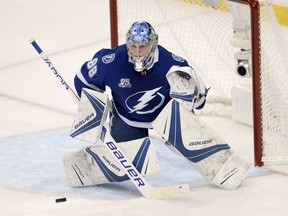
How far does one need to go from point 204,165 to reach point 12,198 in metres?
0.75

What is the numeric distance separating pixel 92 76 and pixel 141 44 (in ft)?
0.93

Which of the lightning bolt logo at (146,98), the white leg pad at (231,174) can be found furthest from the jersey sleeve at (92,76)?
the white leg pad at (231,174)

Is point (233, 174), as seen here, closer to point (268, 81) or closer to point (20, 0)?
point (268, 81)

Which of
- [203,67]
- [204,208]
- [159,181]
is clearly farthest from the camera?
[203,67]

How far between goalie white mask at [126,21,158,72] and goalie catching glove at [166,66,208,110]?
0.11m

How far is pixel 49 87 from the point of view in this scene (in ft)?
21.1

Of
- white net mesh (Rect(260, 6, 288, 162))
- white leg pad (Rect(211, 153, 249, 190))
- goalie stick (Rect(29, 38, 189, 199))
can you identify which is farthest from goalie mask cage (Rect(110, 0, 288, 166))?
goalie stick (Rect(29, 38, 189, 199))

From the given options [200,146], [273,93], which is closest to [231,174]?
[200,146]

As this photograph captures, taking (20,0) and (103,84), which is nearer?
(103,84)

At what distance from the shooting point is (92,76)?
15.6 ft

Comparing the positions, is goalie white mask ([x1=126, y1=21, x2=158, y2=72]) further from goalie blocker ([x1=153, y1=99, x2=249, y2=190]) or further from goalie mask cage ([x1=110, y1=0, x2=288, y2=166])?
goalie mask cage ([x1=110, y1=0, x2=288, y2=166])

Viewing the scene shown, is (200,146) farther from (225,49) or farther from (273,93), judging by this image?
(225,49)

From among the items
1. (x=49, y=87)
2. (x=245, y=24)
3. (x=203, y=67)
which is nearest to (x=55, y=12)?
(x=49, y=87)

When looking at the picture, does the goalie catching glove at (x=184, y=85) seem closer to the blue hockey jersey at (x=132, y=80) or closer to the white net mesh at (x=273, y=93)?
the blue hockey jersey at (x=132, y=80)
